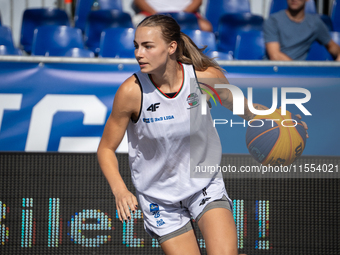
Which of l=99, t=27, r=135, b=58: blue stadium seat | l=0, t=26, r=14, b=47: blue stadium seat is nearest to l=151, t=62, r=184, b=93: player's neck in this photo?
l=99, t=27, r=135, b=58: blue stadium seat

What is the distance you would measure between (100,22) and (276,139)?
4128 mm

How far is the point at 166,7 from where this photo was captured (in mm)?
6152

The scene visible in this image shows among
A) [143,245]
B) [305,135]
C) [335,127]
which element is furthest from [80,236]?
[335,127]

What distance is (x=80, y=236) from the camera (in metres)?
3.06

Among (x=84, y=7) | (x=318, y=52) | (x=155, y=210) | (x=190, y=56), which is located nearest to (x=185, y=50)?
(x=190, y=56)

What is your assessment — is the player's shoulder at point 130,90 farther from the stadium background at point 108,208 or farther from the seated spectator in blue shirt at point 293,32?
the seated spectator in blue shirt at point 293,32

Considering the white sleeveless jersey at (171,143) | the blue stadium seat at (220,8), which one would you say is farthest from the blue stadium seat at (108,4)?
the white sleeveless jersey at (171,143)

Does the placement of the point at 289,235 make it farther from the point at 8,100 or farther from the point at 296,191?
the point at 8,100

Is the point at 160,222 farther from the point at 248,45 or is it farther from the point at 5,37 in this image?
the point at 5,37

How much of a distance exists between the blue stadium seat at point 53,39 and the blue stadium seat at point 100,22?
642mm

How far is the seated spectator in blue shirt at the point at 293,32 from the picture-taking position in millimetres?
4930

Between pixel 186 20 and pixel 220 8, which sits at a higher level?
pixel 186 20

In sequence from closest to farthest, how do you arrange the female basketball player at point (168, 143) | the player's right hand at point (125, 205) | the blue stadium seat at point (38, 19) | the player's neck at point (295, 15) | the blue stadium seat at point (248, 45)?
the player's right hand at point (125, 205)
the female basketball player at point (168, 143)
the player's neck at point (295, 15)
the blue stadium seat at point (248, 45)
the blue stadium seat at point (38, 19)

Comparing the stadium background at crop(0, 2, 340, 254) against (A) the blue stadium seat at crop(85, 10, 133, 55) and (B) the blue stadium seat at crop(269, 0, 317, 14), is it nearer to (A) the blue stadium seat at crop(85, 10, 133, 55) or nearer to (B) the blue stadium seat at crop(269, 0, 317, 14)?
(A) the blue stadium seat at crop(85, 10, 133, 55)
